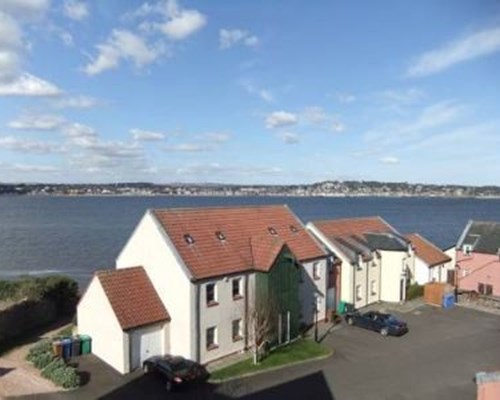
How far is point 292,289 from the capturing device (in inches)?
1441

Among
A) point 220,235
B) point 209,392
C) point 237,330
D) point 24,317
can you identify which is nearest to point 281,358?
point 237,330

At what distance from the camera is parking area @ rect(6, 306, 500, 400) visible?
28234 mm

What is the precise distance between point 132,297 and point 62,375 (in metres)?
5.69

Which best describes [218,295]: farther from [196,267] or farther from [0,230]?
[0,230]

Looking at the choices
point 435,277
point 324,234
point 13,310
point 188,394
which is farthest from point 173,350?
point 435,277

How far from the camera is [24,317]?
127 feet

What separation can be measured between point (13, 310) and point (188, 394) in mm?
16558

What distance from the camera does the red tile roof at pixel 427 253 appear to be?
54.0 m

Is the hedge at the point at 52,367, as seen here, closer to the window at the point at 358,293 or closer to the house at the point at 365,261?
the house at the point at 365,261

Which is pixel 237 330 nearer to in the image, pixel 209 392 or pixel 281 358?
pixel 281 358

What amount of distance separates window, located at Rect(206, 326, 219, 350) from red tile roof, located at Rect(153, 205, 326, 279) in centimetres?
337

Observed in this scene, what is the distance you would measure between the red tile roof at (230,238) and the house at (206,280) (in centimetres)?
7

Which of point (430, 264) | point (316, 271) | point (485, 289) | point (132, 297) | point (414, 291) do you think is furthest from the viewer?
point (430, 264)

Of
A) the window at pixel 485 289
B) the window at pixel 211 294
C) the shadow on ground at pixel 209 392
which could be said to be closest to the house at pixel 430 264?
the window at pixel 485 289
